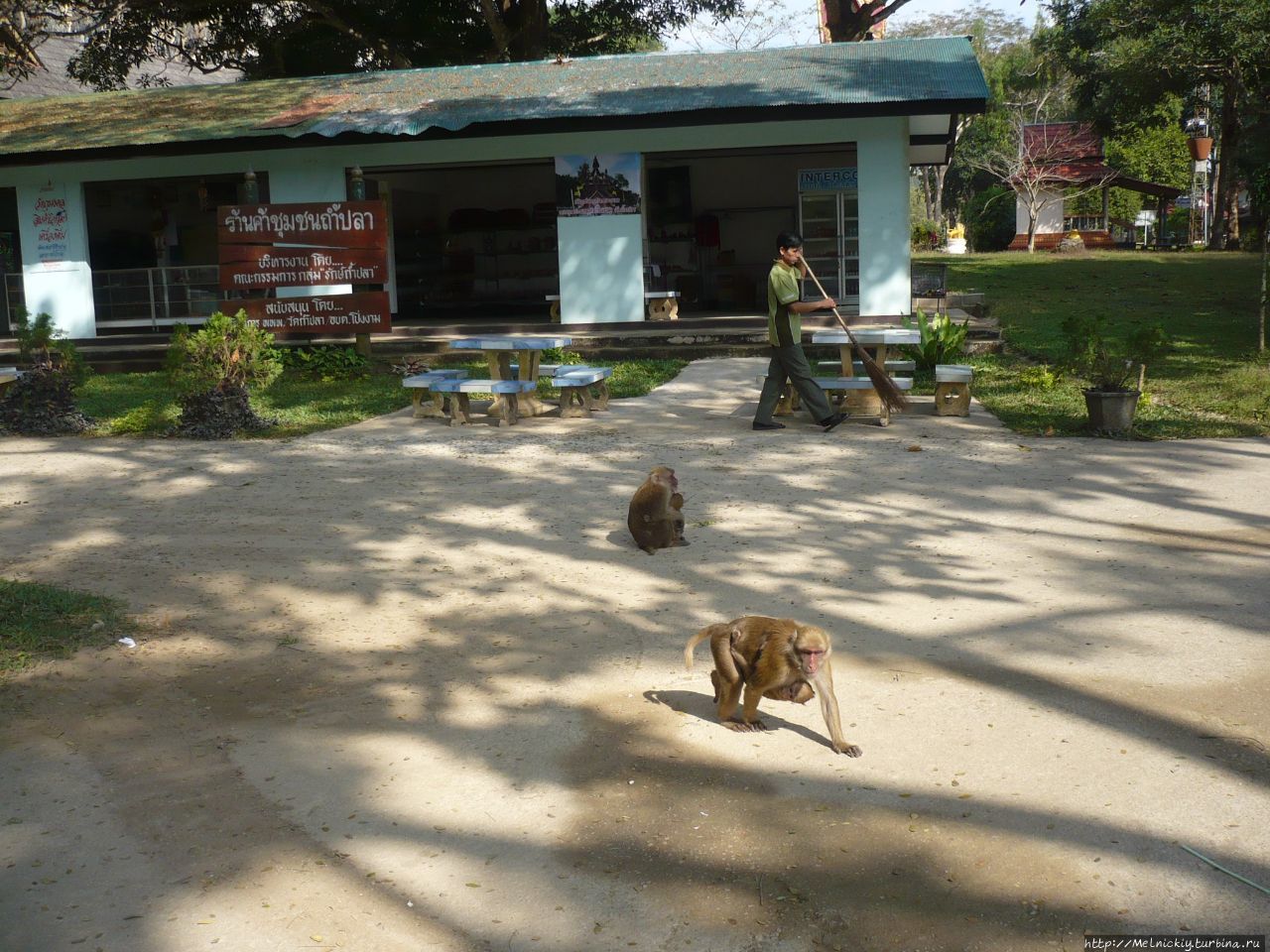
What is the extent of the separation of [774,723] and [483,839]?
1.32m

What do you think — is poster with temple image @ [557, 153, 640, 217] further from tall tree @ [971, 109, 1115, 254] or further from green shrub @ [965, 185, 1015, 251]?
green shrub @ [965, 185, 1015, 251]

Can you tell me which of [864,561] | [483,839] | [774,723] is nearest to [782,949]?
[483,839]

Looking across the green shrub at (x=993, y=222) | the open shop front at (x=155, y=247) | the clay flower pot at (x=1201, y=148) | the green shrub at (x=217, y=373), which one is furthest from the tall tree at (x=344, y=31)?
the clay flower pot at (x=1201, y=148)

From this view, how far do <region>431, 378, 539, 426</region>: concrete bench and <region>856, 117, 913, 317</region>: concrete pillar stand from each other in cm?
687

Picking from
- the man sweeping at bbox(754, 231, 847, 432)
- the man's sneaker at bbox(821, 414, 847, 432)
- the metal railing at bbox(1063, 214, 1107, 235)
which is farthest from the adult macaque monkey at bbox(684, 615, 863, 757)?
the metal railing at bbox(1063, 214, 1107, 235)

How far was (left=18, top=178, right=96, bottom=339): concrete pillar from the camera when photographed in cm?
1895

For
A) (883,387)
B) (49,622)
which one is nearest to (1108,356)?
(883,387)

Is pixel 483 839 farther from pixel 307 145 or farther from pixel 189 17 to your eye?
pixel 189 17

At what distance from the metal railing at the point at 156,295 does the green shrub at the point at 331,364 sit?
3.93 meters

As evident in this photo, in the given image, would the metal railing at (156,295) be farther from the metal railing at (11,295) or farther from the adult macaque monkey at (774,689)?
the adult macaque monkey at (774,689)

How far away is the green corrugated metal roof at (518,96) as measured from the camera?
1645 centimetres

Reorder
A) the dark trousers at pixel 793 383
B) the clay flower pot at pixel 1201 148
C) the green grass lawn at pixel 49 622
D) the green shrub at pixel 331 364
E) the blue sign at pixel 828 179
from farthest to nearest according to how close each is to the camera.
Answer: the clay flower pot at pixel 1201 148 → the blue sign at pixel 828 179 → the green shrub at pixel 331 364 → the dark trousers at pixel 793 383 → the green grass lawn at pixel 49 622

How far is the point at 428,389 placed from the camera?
12164 millimetres

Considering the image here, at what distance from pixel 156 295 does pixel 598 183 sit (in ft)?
23.3
